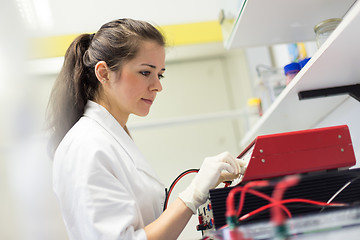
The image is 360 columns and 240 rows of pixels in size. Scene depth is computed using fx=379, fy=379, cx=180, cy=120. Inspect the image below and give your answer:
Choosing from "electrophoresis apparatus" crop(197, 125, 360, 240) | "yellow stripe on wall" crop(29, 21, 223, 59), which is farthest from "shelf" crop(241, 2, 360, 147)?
"yellow stripe on wall" crop(29, 21, 223, 59)

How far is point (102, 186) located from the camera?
37.8 inches

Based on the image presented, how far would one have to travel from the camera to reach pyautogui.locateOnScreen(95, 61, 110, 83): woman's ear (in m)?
1.26

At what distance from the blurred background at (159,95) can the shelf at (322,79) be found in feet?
0.84

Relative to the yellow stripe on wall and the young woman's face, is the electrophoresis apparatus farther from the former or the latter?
the yellow stripe on wall

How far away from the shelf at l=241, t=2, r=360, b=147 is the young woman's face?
0.46 meters

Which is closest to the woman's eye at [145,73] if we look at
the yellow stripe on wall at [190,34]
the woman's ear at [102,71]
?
the woman's ear at [102,71]

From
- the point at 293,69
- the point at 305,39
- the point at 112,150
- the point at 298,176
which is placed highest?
the point at 305,39

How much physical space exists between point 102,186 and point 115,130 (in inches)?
12.8

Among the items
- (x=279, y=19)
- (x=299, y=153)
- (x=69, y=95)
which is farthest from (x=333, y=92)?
(x=69, y=95)

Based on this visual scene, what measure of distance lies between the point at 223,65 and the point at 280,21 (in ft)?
7.78

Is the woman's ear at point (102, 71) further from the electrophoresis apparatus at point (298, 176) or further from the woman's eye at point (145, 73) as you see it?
the electrophoresis apparatus at point (298, 176)

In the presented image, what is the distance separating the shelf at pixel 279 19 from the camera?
1332 millimetres

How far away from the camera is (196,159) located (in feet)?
11.6

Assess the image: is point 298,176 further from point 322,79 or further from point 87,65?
point 87,65
